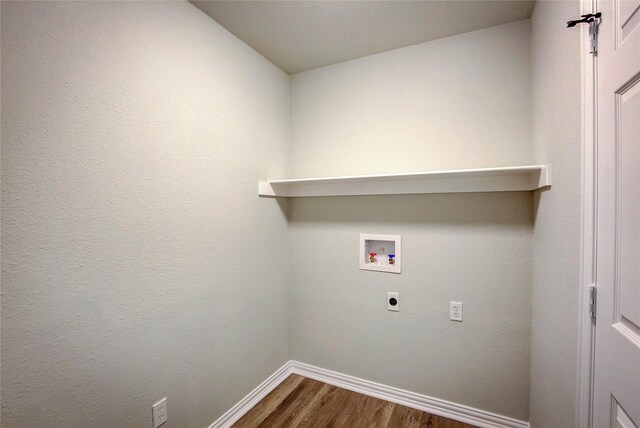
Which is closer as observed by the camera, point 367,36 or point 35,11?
point 35,11

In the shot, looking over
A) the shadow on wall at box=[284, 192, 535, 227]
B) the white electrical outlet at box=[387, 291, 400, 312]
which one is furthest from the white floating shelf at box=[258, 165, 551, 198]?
the white electrical outlet at box=[387, 291, 400, 312]

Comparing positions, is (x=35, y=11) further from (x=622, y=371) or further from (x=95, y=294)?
(x=622, y=371)

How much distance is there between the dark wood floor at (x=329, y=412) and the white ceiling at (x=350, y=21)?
2.47m

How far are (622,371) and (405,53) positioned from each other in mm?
1976

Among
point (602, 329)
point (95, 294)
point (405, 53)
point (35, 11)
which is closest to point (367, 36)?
point (405, 53)

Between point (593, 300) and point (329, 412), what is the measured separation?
1647 mm

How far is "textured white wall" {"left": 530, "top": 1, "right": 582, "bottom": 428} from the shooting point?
1.03m

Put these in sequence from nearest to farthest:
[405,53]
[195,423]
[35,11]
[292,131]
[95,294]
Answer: [35,11]
[95,294]
[195,423]
[405,53]
[292,131]

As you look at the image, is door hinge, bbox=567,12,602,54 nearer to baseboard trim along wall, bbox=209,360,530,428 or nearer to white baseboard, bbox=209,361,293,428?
baseboard trim along wall, bbox=209,360,530,428

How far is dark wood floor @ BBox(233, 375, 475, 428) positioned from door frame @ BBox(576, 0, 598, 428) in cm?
110

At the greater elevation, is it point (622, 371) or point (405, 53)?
point (405, 53)

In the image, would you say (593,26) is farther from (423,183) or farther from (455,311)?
(455,311)

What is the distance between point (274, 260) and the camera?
221 centimetres

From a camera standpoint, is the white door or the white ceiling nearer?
the white door
